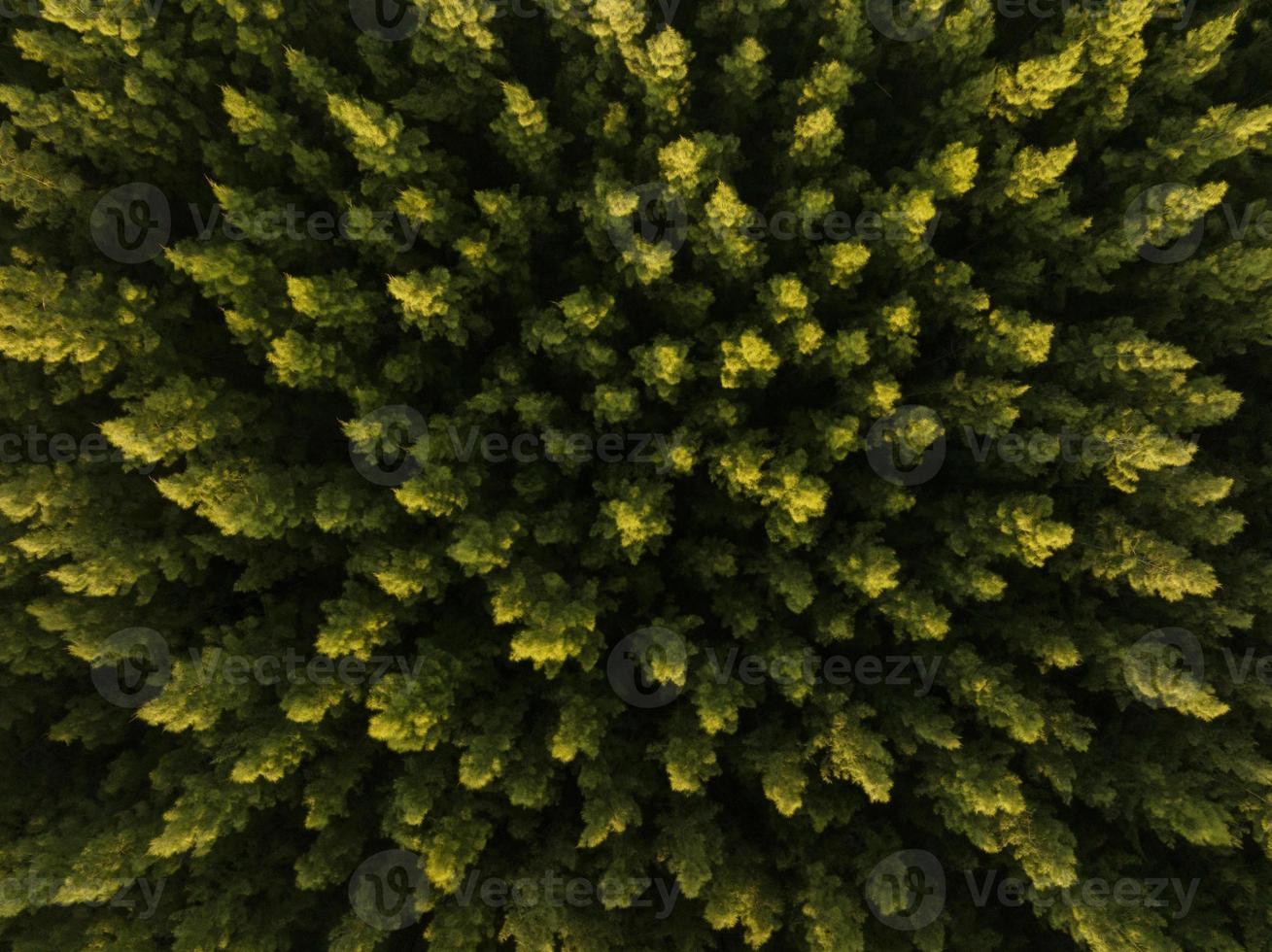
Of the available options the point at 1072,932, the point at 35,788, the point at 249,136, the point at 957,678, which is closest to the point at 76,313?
the point at 249,136

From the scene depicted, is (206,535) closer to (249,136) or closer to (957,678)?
(249,136)

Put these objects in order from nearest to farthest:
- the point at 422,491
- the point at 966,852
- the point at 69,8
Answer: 1. the point at 69,8
2. the point at 422,491
3. the point at 966,852

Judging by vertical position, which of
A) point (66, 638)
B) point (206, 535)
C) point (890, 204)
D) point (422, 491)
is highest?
point (890, 204)

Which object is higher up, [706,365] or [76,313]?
[76,313]

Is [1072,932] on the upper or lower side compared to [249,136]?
lower

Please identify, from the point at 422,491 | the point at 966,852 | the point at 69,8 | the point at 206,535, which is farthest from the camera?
the point at 966,852

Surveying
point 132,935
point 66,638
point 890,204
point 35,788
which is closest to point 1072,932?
point 890,204

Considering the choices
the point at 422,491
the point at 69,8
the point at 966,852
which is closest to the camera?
the point at 69,8

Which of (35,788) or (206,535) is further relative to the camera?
(35,788)

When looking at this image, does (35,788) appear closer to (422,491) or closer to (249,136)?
(422,491)
